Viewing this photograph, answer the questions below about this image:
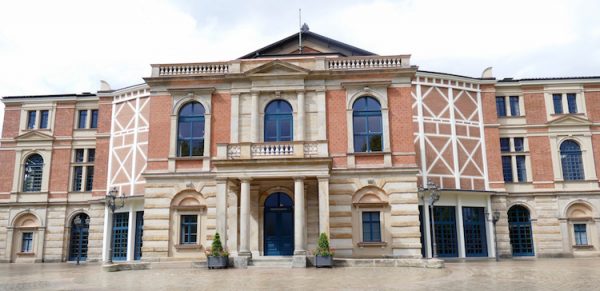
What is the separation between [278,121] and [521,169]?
18.8 metres

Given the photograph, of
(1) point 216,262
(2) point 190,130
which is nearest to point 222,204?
(1) point 216,262

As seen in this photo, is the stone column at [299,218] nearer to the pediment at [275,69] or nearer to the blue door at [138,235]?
the pediment at [275,69]

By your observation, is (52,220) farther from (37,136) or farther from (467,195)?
(467,195)

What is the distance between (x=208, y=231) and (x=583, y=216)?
24290 mm

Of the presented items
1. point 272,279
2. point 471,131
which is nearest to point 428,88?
point 471,131

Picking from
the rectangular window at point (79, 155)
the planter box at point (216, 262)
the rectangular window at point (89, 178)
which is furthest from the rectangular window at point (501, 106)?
the rectangular window at point (79, 155)

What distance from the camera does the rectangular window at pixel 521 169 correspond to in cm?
3338

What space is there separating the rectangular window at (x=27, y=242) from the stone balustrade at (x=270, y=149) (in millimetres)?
19687

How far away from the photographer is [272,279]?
15203mm

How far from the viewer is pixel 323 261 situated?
20062mm

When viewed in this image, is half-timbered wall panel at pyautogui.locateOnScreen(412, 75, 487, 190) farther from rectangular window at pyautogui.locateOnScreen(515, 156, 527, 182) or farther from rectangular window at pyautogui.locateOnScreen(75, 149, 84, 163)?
rectangular window at pyautogui.locateOnScreen(75, 149, 84, 163)

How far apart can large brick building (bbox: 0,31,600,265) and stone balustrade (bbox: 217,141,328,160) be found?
6 centimetres

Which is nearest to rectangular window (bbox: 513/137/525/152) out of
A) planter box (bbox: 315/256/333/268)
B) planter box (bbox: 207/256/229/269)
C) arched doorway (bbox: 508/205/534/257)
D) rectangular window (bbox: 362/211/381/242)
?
arched doorway (bbox: 508/205/534/257)

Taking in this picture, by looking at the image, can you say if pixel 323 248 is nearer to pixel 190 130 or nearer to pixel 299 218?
pixel 299 218
